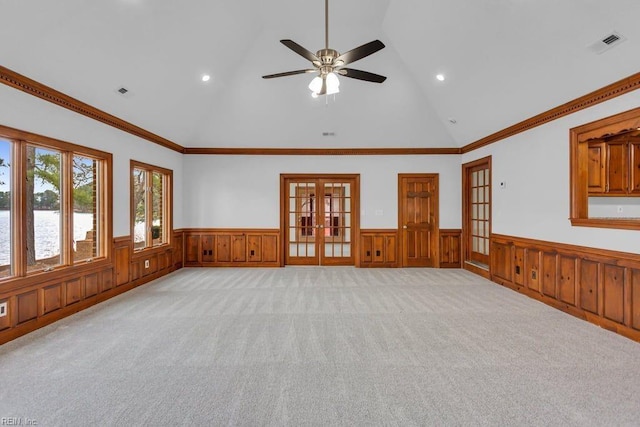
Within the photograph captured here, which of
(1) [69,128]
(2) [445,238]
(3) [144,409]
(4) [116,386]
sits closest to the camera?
(3) [144,409]

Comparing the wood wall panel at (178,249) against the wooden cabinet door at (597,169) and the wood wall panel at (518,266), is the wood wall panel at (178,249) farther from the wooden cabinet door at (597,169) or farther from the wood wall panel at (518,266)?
the wooden cabinet door at (597,169)

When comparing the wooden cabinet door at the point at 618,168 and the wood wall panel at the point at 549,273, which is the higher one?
the wooden cabinet door at the point at 618,168

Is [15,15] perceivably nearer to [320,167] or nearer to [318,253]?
[320,167]

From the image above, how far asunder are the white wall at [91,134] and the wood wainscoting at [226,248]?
1.55m

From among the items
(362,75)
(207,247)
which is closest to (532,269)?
(362,75)

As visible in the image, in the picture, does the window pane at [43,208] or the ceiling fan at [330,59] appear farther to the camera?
the window pane at [43,208]

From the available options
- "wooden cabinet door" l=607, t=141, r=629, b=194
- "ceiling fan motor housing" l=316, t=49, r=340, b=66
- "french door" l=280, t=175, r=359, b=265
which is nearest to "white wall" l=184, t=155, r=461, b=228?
"french door" l=280, t=175, r=359, b=265

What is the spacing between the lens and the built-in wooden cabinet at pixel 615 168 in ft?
14.8

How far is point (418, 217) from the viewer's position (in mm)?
7430

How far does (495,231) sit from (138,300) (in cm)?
612

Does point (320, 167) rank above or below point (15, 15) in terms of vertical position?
below

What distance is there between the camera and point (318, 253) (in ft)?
24.7

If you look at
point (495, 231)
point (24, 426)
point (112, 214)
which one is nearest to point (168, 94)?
point (112, 214)

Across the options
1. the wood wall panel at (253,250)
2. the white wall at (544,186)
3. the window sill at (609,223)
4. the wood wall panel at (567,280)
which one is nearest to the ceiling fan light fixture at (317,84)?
the white wall at (544,186)
